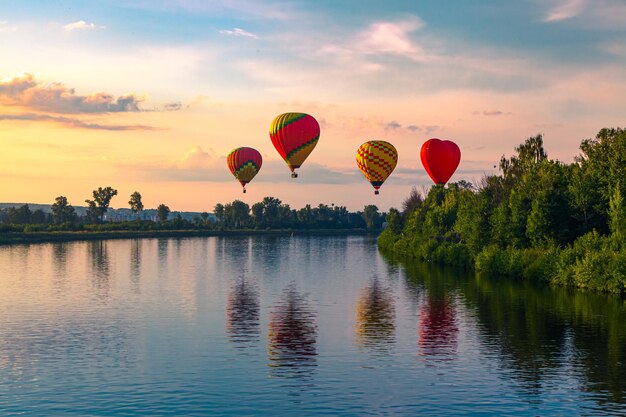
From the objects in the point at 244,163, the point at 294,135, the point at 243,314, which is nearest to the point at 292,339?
the point at 243,314

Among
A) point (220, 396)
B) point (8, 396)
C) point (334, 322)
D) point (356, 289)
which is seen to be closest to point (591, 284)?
point (356, 289)

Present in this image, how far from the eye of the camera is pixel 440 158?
11062 centimetres

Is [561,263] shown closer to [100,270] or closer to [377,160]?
[377,160]

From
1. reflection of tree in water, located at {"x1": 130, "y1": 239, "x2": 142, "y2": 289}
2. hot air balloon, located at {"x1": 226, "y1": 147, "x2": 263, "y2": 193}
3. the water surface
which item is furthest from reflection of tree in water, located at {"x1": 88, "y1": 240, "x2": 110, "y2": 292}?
hot air balloon, located at {"x1": 226, "y1": 147, "x2": 263, "y2": 193}

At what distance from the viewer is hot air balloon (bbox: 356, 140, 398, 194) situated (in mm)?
113875

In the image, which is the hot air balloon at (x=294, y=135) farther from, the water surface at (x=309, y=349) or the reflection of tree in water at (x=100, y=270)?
the water surface at (x=309, y=349)

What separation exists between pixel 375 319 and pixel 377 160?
6160 cm

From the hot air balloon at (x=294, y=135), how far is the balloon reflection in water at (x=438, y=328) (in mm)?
44689

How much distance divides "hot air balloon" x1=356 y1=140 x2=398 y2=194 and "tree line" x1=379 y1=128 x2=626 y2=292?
1285cm

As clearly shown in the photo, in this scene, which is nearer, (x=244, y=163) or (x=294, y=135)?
(x=294, y=135)

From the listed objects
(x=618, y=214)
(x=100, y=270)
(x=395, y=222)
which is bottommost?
(x=100, y=270)

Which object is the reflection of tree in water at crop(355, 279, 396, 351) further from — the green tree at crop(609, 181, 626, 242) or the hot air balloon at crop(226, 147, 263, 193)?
the hot air balloon at crop(226, 147, 263, 193)

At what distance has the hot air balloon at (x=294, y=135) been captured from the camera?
105000 millimetres

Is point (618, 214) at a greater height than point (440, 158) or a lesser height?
lesser
